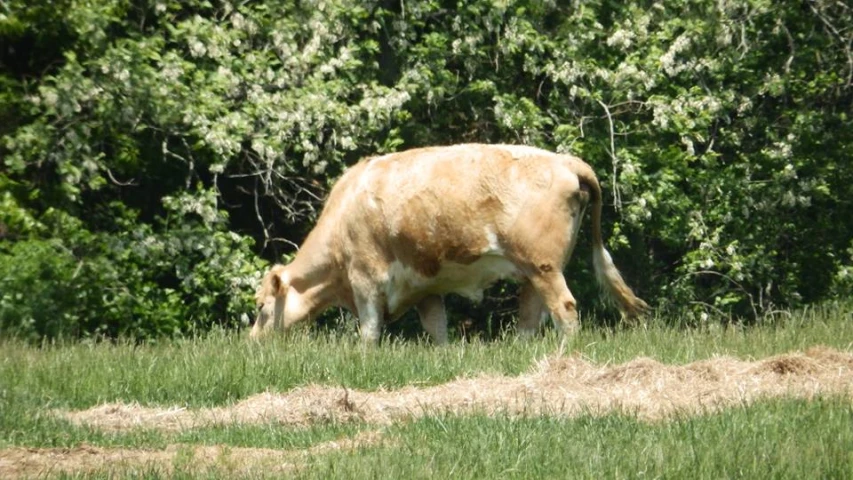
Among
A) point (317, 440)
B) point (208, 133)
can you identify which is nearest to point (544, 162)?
point (208, 133)

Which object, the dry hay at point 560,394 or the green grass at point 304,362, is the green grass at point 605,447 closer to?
the dry hay at point 560,394

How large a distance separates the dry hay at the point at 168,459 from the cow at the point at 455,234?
16.5 feet

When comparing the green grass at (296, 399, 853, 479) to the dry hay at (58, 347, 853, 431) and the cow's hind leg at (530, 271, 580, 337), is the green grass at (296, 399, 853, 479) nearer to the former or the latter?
the dry hay at (58, 347, 853, 431)

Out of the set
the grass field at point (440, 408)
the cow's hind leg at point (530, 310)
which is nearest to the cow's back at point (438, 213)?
the cow's hind leg at point (530, 310)

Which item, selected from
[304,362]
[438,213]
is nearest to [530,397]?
[304,362]

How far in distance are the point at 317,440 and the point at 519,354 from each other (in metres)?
3.09

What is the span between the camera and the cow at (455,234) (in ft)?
48.5

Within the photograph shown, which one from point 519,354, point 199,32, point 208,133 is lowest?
point 519,354

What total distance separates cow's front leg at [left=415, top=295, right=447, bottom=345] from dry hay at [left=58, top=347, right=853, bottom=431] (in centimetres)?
489

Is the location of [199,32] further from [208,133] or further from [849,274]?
[849,274]

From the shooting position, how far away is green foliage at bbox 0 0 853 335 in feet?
56.9

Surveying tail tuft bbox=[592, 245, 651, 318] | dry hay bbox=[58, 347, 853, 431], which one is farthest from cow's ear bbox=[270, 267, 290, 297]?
dry hay bbox=[58, 347, 853, 431]

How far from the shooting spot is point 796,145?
19016mm

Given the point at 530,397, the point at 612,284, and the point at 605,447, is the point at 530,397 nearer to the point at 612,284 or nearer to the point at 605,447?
the point at 605,447
